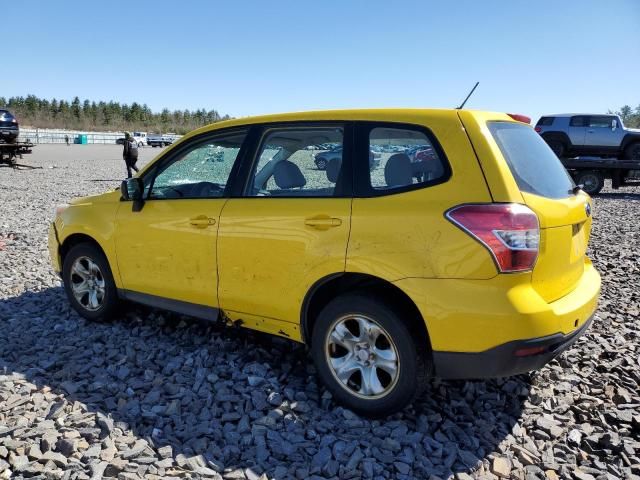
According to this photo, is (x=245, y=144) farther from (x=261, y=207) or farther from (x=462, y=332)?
(x=462, y=332)

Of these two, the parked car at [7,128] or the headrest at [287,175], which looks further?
the parked car at [7,128]

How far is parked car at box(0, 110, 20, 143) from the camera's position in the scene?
22.2 meters

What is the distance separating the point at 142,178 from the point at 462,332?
9.49 ft

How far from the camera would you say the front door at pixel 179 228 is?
12.3 feet

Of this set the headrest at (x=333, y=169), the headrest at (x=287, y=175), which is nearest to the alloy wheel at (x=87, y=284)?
the headrest at (x=287, y=175)

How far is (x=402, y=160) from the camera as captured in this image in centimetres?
304

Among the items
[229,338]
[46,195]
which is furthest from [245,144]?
[46,195]

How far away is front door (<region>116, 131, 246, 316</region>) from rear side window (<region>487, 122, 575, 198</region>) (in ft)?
5.98

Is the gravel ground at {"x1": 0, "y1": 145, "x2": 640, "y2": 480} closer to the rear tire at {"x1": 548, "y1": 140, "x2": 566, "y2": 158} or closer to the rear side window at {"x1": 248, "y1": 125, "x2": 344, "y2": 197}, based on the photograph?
the rear side window at {"x1": 248, "y1": 125, "x2": 344, "y2": 197}

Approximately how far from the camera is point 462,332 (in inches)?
107

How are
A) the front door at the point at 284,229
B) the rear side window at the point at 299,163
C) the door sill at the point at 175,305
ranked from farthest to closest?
the door sill at the point at 175,305
the rear side window at the point at 299,163
the front door at the point at 284,229

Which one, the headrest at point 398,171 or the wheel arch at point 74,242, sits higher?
the headrest at point 398,171

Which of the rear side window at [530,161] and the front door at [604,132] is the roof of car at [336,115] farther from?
the front door at [604,132]

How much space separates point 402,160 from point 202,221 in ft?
5.05
